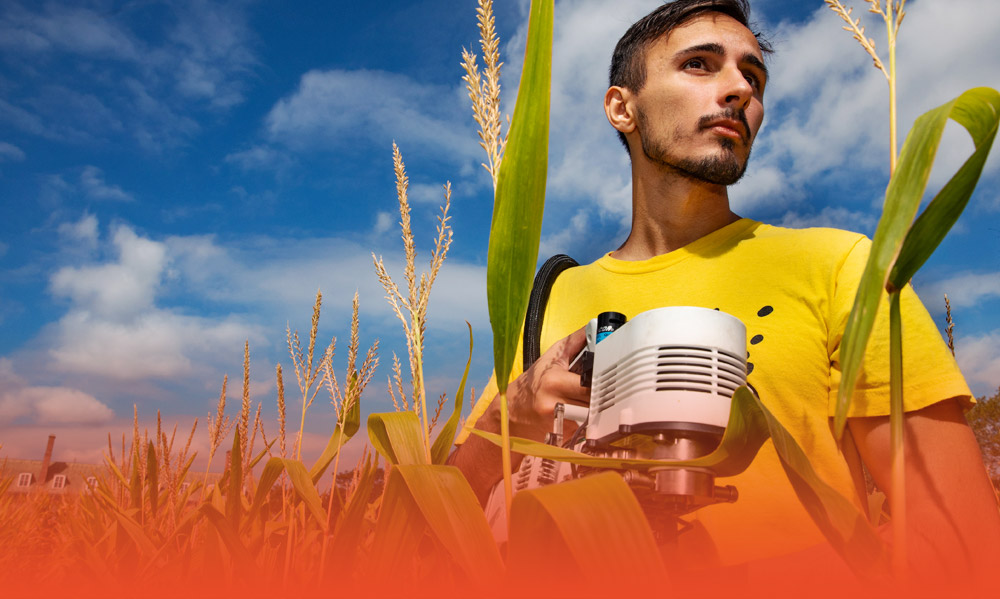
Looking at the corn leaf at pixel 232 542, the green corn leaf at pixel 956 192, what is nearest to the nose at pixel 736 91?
the green corn leaf at pixel 956 192

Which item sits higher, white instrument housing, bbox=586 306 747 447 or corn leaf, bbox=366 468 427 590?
white instrument housing, bbox=586 306 747 447

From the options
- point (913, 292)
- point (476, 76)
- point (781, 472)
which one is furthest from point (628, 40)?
point (476, 76)

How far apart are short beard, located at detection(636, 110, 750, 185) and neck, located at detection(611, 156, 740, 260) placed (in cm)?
4

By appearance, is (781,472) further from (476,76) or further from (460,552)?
(476,76)

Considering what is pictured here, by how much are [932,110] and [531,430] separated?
852 millimetres

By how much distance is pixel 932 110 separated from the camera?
1.56ft

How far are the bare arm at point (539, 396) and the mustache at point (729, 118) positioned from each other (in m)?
0.91

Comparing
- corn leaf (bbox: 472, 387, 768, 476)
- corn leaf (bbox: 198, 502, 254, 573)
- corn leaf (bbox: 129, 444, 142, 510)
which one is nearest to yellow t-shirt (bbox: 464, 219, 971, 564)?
corn leaf (bbox: 472, 387, 768, 476)

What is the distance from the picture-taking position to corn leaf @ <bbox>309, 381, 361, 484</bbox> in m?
1.23

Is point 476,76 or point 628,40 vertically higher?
point 628,40

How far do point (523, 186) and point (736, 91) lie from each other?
1325mm

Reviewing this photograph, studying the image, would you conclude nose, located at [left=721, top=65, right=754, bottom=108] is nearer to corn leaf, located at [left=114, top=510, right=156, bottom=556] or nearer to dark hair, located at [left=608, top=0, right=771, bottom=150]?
dark hair, located at [left=608, top=0, right=771, bottom=150]

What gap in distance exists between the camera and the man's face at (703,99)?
1.65m

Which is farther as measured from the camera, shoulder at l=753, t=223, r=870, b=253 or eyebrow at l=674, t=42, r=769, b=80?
eyebrow at l=674, t=42, r=769, b=80
